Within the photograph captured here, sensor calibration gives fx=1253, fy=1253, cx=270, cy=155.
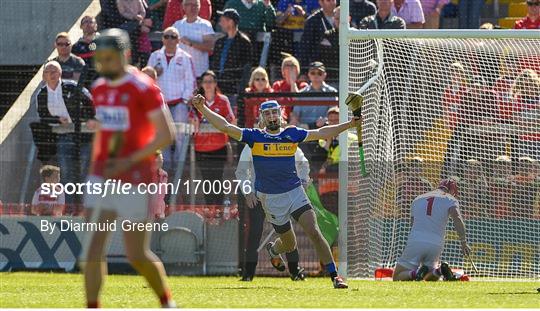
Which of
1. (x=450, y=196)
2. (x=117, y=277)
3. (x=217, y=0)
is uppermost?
(x=217, y=0)

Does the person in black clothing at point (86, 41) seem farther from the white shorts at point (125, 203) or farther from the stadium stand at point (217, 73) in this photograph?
the white shorts at point (125, 203)

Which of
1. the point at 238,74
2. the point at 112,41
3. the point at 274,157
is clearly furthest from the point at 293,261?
the point at 112,41

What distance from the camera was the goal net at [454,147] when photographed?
561 inches

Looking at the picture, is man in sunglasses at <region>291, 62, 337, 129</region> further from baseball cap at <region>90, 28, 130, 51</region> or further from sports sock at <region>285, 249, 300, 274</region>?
baseball cap at <region>90, 28, 130, 51</region>

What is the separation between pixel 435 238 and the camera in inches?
564

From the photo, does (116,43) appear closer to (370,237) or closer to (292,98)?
(370,237)

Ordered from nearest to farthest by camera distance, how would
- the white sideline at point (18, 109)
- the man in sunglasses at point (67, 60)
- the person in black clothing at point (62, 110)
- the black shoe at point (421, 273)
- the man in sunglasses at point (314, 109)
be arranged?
the black shoe at point (421, 273)
the man in sunglasses at point (314, 109)
the person in black clothing at point (62, 110)
the man in sunglasses at point (67, 60)
the white sideline at point (18, 109)

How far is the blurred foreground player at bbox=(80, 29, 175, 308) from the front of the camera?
7699 mm

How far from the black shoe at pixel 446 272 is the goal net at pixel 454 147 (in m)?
0.45

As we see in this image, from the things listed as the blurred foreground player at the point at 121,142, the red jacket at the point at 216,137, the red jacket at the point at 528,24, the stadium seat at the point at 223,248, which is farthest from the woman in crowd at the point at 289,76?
the blurred foreground player at the point at 121,142

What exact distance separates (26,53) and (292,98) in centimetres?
546

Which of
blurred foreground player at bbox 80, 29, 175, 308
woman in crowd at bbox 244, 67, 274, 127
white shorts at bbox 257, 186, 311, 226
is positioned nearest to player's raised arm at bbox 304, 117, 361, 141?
white shorts at bbox 257, 186, 311, 226

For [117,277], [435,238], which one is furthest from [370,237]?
[117,277]

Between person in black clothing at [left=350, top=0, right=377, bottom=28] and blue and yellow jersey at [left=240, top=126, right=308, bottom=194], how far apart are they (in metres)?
5.34
